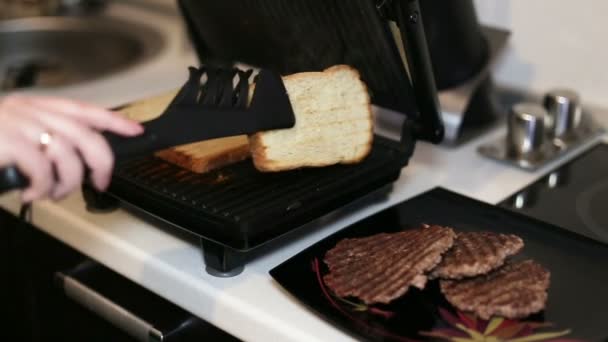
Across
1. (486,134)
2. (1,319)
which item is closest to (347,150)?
(486,134)

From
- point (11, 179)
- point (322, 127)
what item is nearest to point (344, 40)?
point (322, 127)

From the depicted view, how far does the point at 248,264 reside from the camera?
2.81ft

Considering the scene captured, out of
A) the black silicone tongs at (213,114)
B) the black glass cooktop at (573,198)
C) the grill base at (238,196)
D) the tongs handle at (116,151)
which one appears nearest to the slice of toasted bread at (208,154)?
the grill base at (238,196)

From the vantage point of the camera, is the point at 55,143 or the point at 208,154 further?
the point at 208,154

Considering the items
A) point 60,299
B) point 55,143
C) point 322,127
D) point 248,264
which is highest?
point 55,143

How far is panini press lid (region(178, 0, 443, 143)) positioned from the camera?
873 millimetres

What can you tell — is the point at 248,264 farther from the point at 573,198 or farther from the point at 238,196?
the point at 573,198

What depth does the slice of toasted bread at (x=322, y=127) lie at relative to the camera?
2.81ft

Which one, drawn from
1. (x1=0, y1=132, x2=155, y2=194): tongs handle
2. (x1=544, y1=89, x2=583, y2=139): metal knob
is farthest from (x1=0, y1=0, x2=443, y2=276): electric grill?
(x1=544, y1=89, x2=583, y2=139): metal knob

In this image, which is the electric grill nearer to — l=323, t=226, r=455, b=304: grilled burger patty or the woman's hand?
l=323, t=226, r=455, b=304: grilled burger patty

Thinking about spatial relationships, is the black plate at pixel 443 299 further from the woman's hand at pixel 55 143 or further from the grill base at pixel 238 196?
the woman's hand at pixel 55 143

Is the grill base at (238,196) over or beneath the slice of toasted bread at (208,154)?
beneath

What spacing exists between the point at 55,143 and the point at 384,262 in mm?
347

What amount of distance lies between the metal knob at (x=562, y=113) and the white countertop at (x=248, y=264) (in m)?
0.05
